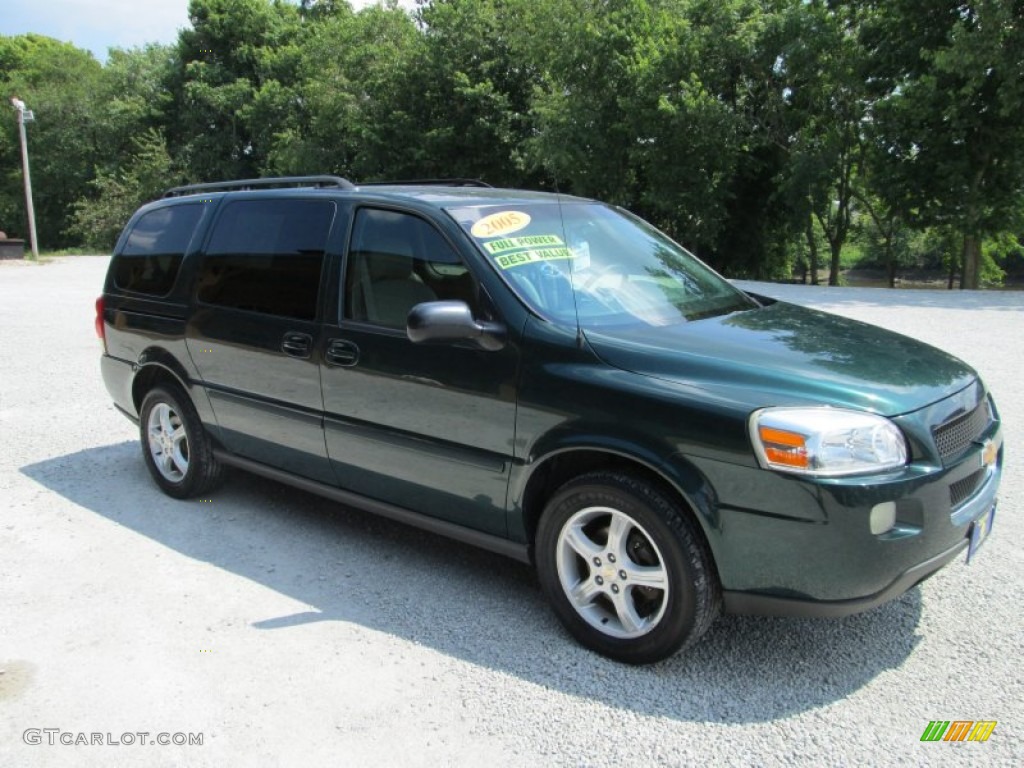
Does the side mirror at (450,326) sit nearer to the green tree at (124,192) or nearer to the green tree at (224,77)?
the green tree at (224,77)

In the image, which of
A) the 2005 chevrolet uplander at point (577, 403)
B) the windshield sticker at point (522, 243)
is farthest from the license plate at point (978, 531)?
the windshield sticker at point (522, 243)

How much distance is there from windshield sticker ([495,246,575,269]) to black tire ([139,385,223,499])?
238cm

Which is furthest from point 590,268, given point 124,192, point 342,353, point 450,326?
point 124,192

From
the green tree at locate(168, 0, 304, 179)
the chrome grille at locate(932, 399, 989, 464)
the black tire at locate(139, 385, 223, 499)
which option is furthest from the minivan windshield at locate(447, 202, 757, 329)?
the green tree at locate(168, 0, 304, 179)

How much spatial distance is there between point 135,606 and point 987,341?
31.3 feet

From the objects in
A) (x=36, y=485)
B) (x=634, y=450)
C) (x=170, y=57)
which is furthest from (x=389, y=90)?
(x=634, y=450)

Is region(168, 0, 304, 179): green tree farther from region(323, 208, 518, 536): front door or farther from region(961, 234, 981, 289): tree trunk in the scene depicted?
region(323, 208, 518, 536): front door

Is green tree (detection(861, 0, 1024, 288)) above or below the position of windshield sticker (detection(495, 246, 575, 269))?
above

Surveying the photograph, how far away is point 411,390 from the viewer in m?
3.55

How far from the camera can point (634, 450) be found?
2883 millimetres

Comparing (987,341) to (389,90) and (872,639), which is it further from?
(389,90)

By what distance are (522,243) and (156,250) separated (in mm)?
2729

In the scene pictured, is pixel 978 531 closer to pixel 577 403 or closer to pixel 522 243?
pixel 577 403

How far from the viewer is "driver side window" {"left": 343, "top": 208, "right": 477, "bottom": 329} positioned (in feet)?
11.7
